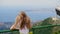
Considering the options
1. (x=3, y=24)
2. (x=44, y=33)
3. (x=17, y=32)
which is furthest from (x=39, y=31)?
(x=3, y=24)

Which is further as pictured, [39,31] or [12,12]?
[12,12]

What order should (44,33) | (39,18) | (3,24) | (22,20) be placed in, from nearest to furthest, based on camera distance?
(22,20)
(44,33)
(3,24)
(39,18)

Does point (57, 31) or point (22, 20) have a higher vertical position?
point (22, 20)

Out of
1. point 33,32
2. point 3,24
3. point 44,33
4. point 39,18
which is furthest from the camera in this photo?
point 39,18

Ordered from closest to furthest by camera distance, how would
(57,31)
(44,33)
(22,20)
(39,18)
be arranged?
(22,20)
(44,33)
(57,31)
(39,18)

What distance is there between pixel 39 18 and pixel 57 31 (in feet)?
10.3

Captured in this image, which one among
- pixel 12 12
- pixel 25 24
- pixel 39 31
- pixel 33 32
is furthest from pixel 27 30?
pixel 12 12

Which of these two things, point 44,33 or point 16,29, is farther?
point 44,33

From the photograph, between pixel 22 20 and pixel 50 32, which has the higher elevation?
pixel 22 20

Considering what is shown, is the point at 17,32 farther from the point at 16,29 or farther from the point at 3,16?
the point at 3,16

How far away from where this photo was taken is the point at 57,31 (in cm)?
693

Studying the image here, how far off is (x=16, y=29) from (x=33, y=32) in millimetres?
694

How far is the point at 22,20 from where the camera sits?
4.94 metres

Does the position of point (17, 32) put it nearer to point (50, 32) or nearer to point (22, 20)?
point (22, 20)
